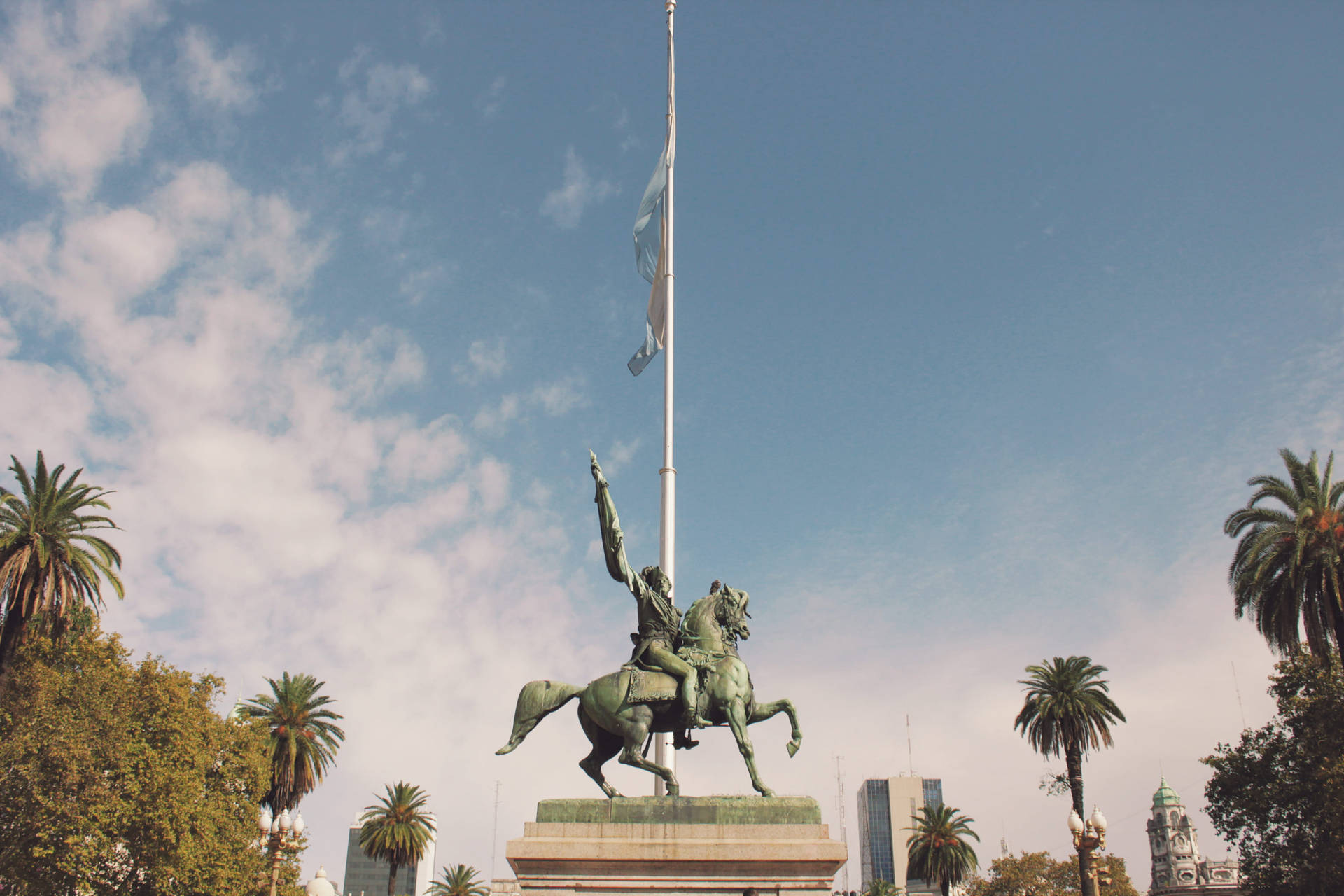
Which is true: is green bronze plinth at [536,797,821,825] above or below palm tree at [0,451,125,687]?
below

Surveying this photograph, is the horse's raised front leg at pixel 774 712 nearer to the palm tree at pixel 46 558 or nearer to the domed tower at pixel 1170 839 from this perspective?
the palm tree at pixel 46 558

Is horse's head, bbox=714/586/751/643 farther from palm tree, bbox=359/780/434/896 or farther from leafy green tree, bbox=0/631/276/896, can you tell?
palm tree, bbox=359/780/434/896

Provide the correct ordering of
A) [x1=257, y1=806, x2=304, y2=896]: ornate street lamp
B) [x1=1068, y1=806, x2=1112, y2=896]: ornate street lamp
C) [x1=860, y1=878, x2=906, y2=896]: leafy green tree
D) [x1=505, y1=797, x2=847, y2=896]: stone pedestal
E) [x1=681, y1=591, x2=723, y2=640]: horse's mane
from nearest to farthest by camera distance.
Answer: [x1=505, y1=797, x2=847, y2=896]: stone pedestal < [x1=681, y1=591, x2=723, y2=640]: horse's mane < [x1=1068, y1=806, x2=1112, y2=896]: ornate street lamp < [x1=257, y1=806, x2=304, y2=896]: ornate street lamp < [x1=860, y1=878, x2=906, y2=896]: leafy green tree

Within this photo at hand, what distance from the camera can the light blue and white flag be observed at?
25.2m

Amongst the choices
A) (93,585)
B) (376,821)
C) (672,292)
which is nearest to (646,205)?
(672,292)

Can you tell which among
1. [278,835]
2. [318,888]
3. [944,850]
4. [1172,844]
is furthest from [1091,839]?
[1172,844]

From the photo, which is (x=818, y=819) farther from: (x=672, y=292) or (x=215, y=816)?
(x=215, y=816)

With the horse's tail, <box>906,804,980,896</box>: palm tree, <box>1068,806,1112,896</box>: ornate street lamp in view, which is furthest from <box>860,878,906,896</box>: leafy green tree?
the horse's tail

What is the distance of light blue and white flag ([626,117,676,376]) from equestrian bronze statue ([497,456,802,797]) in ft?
38.2

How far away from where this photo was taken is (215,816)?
32094 millimetres

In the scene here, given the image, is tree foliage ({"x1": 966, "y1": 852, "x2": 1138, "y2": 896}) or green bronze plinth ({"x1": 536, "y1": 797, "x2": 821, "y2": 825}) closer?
green bronze plinth ({"x1": 536, "y1": 797, "x2": 821, "y2": 825})

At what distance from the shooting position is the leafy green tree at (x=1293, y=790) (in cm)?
2855

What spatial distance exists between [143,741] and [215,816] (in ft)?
11.1

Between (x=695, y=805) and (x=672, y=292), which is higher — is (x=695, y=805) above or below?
below
